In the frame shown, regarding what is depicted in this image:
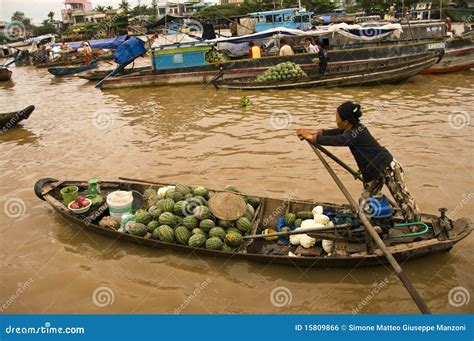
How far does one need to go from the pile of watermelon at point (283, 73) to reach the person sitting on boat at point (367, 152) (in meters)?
10.6

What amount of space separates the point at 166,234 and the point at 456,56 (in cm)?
1626

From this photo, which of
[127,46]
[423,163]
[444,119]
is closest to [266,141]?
[423,163]

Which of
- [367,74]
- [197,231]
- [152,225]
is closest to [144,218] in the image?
[152,225]

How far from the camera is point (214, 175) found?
7965 mm

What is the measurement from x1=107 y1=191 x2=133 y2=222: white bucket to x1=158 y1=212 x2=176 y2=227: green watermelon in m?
0.75

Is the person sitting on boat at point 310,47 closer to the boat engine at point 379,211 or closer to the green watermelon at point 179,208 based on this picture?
the green watermelon at point 179,208

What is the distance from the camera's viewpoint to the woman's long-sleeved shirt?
170 inches

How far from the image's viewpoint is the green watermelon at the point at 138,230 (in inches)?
209

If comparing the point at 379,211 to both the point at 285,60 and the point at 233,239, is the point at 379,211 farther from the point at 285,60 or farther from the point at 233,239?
the point at 285,60

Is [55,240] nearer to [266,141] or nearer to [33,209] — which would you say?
[33,209]

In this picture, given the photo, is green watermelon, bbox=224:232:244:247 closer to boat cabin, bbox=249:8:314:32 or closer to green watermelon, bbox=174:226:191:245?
green watermelon, bbox=174:226:191:245

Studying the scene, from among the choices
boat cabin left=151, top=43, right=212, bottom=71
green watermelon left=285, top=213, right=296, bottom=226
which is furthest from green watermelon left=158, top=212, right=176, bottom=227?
boat cabin left=151, top=43, right=212, bottom=71

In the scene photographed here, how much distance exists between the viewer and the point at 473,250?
4.99m

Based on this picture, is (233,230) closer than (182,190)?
Yes
